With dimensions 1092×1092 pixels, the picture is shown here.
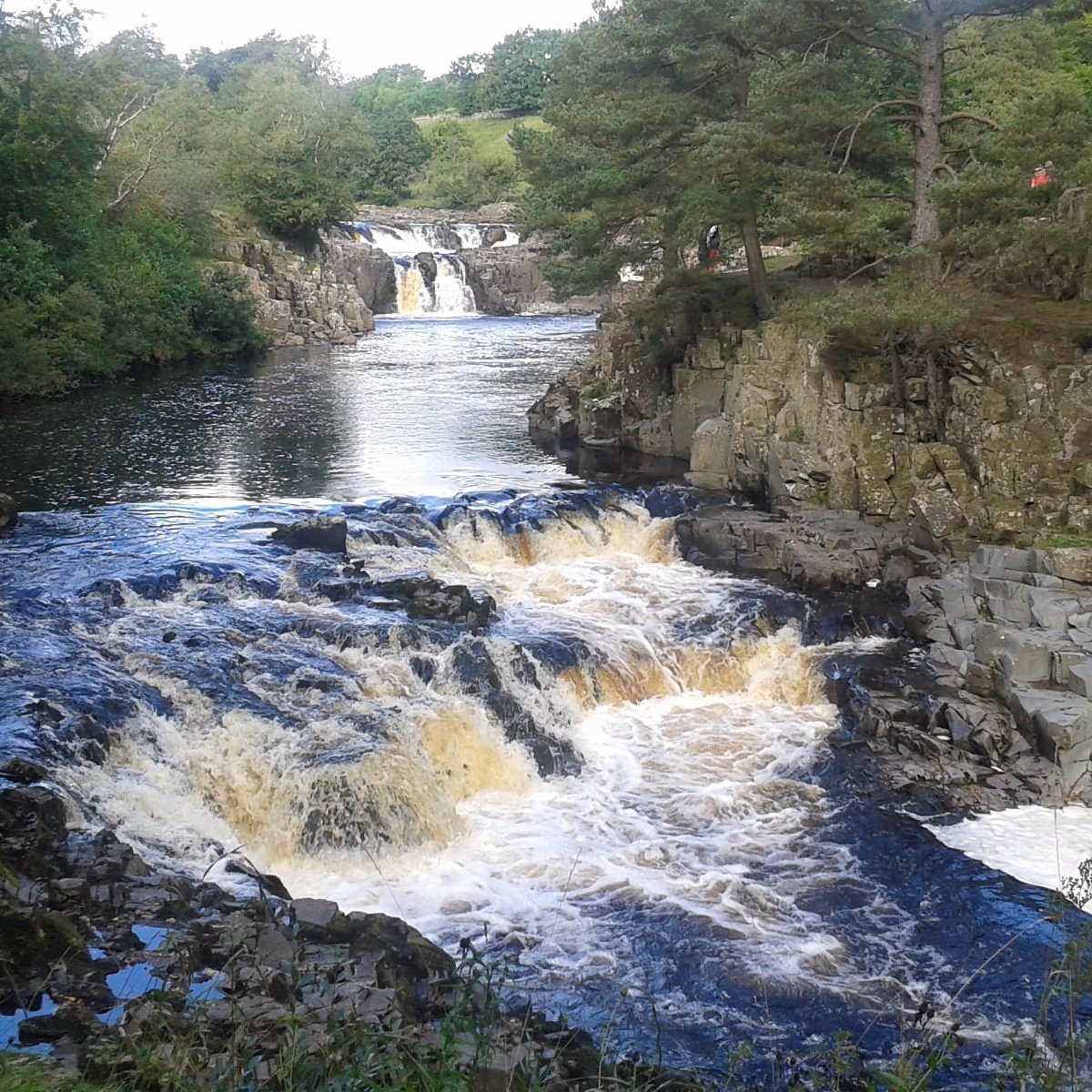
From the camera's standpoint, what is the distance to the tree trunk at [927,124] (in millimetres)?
20438

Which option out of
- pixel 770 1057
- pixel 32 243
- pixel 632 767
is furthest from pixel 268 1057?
pixel 32 243

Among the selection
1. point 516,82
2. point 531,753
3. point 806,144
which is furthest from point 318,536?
point 516,82

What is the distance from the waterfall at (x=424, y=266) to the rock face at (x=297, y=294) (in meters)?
5.76

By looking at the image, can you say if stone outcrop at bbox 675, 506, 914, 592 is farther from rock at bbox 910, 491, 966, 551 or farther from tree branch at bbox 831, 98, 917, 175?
tree branch at bbox 831, 98, 917, 175

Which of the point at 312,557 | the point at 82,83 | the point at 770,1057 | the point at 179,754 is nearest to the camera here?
the point at 770,1057

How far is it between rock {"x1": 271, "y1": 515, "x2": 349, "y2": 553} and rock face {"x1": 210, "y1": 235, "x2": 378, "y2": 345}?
28370mm

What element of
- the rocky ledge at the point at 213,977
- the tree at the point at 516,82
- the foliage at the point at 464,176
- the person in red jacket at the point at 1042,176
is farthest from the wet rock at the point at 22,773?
the tree at the point at 516,82

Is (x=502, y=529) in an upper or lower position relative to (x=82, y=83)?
lower

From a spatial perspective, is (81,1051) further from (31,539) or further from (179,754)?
(31,539)

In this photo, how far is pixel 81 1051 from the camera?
644 cm

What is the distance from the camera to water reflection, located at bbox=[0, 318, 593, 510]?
23.0 m

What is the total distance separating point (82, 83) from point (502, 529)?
24.3 m

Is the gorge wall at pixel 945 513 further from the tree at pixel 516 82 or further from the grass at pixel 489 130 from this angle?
the tree at pixel 516 82

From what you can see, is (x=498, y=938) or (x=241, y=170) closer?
(x=498, y=938)
